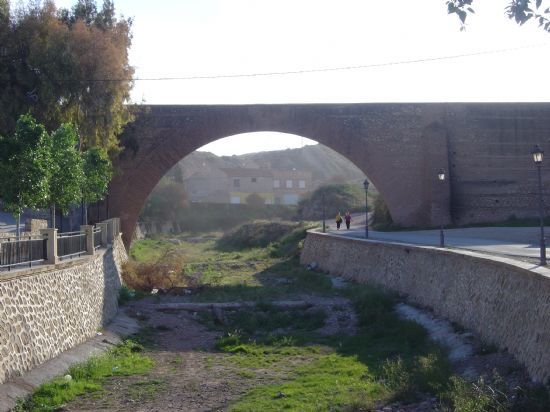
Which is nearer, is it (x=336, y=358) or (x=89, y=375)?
(x=89, y=375)

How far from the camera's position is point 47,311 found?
11.9 meters

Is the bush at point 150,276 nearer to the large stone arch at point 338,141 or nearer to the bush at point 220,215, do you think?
the large stone arch at point 338,141

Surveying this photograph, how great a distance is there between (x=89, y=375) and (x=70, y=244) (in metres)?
3.82

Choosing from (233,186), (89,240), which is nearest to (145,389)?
(89,240)

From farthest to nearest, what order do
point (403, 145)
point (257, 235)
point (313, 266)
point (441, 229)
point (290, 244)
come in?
point (257, 235), point (290, 244), point (403, 145), point (313, 266), point (441, 229)

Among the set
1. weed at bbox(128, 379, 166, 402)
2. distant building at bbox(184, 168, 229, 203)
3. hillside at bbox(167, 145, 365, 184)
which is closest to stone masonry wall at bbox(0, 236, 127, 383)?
weed at bbox(128, 379, 166, 402)

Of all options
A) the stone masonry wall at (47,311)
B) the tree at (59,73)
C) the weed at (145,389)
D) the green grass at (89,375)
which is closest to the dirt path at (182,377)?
the weed at (145,389)

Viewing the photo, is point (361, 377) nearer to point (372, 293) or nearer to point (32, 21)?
point (372, 293)

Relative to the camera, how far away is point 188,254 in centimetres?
3953

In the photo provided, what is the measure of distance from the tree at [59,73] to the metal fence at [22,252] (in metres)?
9.99

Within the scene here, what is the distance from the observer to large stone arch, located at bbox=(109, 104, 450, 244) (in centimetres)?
2788

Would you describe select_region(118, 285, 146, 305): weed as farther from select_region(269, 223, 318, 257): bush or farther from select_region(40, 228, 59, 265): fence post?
select_region(269, 223, 318, 257): bush

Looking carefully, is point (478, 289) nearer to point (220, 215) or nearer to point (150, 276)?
point (150, 276)

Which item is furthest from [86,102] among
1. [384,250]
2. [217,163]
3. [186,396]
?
[217,163]
